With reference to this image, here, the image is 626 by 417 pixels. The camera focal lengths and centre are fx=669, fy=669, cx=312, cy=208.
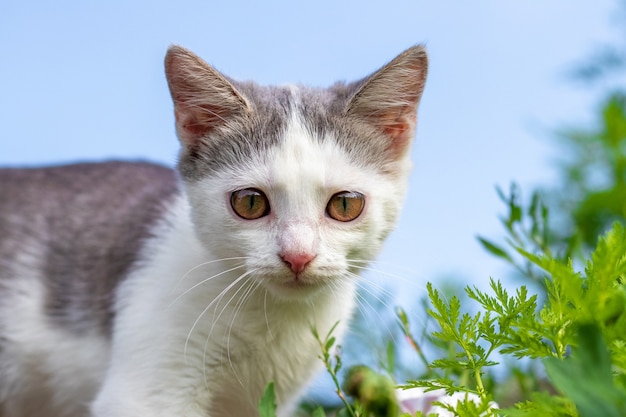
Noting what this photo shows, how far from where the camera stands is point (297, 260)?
4.19 feet

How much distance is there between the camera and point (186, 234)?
70.1 inches

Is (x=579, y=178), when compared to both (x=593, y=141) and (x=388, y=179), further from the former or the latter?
(x=388, y=179)

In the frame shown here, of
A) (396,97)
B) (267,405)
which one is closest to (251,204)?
(396,97)

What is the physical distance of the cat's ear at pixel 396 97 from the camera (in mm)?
1506

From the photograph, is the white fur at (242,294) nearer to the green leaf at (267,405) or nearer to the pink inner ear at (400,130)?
the pink inner ear at (400,130)

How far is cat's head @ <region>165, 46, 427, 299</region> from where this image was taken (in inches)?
52.7

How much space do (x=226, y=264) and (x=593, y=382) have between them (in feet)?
4.00

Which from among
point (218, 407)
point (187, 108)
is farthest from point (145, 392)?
point (187, 108)

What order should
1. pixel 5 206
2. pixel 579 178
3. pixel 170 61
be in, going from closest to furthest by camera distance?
pixel 579 178, pixel 170 61, pixel 5 206

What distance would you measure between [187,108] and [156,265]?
44 centimetres

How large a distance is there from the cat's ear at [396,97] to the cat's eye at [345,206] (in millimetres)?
252

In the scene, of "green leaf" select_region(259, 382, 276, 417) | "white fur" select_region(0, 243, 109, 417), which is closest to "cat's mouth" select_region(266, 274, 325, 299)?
"green leaf" select_region(259, 382, 276, 417)

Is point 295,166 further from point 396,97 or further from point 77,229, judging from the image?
point 77,229

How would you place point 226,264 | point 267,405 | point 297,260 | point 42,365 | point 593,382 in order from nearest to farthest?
point 593,382 < point 267,405 < point 297,260 < point 226,264 < point 42,365
